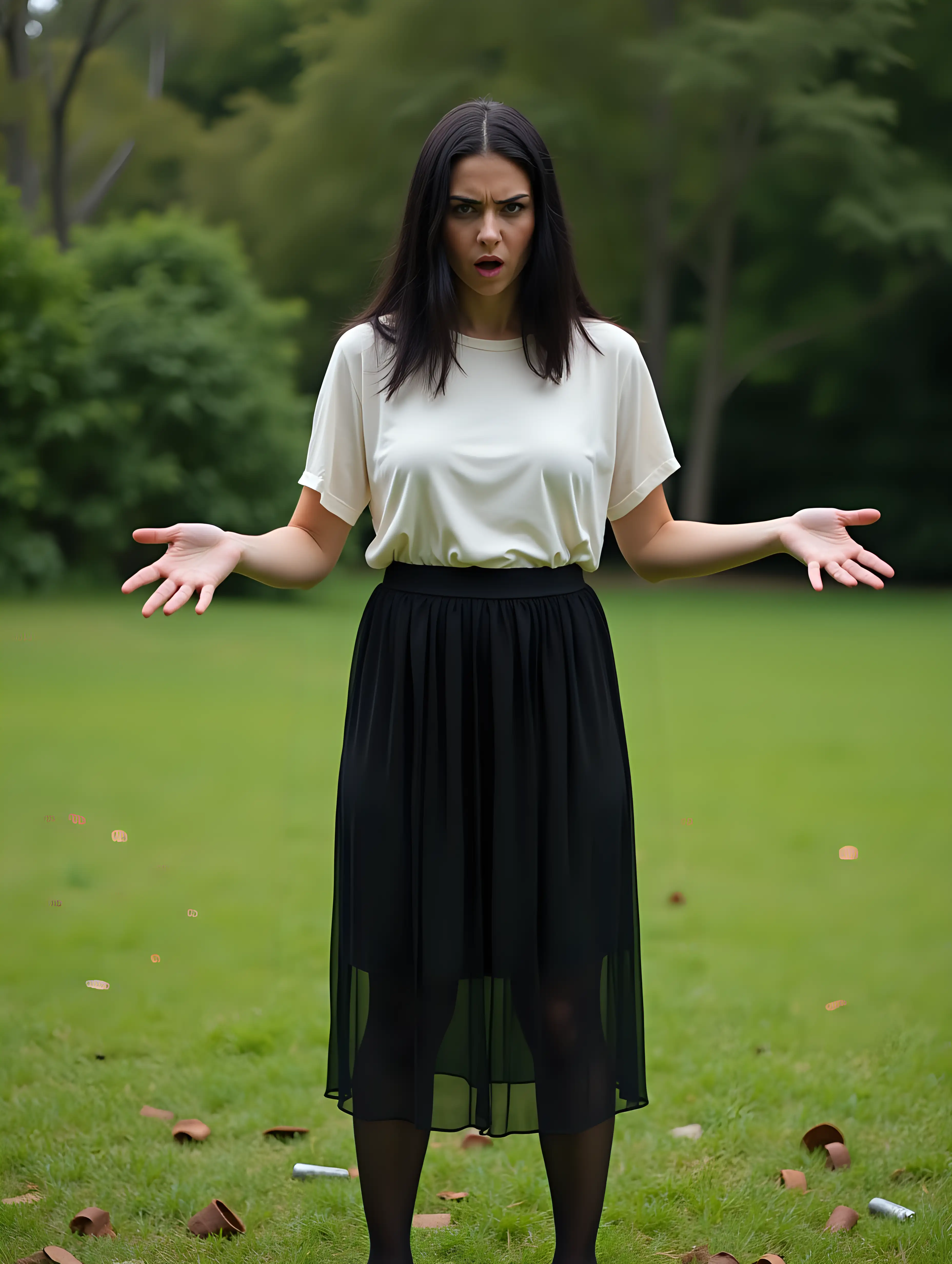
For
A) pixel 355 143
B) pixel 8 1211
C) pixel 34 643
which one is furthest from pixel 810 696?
pixel 355 143

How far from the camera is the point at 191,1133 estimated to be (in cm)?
299

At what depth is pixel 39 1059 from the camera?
11.1ft

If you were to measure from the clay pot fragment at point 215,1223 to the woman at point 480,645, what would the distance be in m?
0.51

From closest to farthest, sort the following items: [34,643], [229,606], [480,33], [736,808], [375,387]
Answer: [375,387]
[736,808]
[34,643]
[229,606]
[480,33]

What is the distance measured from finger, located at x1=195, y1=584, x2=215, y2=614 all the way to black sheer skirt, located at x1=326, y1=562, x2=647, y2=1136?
0.88 ft

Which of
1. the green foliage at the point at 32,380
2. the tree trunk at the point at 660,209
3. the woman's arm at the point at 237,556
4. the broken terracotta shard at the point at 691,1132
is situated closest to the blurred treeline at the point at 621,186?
the tree trunk at the point at 660,209

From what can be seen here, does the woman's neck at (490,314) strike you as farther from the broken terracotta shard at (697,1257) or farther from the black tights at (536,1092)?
the broken terracotta shard at (697,1257)

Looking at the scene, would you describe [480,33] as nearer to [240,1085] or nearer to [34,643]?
[34,643]

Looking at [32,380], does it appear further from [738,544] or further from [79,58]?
[738,544]

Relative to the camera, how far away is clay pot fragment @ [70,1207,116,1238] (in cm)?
259

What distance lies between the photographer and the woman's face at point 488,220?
80.7 inches

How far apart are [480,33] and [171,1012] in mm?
17559

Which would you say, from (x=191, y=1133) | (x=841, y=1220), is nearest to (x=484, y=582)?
(x=841, y=1220)

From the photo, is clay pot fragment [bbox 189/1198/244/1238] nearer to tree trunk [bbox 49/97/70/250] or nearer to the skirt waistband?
the skirt waistband
